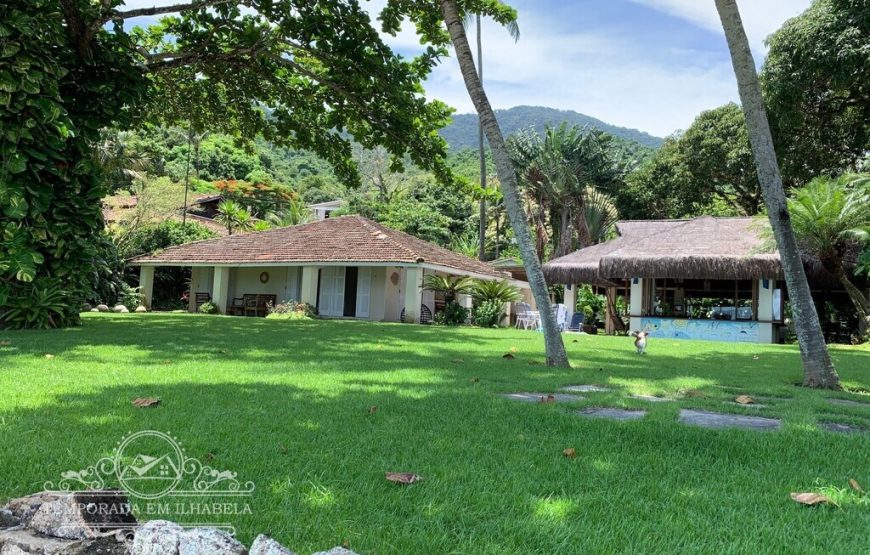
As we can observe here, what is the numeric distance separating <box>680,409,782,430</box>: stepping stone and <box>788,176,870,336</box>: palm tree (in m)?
14.8

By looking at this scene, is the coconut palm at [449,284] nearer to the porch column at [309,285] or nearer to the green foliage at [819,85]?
the porch column at [309,285]

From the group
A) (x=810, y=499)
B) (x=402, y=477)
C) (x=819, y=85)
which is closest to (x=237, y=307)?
(x=819, y=85)

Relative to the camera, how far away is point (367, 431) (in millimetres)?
3525

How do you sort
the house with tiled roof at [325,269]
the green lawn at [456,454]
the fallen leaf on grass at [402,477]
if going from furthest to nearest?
1. the house with tiled roof at [325,269]
2. the fallen leaf on grass at [402,477]
3. the green lawn at [456,454]

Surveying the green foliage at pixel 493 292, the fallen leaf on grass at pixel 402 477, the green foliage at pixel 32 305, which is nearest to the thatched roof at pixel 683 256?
the green foliage at pixel 493 292

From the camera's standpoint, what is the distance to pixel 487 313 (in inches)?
762

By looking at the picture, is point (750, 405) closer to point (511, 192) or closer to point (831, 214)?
point (511, 192)

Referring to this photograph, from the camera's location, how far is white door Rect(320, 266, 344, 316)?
75.2 feet

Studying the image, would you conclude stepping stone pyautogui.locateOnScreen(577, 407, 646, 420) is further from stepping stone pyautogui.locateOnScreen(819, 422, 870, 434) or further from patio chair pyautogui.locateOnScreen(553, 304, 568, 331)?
patio chair pyautogui.locateOnScreen(553, 304, 568, 331)

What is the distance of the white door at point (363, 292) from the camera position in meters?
22.3

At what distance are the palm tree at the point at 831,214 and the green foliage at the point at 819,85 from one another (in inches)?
30.0

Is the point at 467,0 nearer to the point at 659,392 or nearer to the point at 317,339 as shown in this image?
the point at 317,339

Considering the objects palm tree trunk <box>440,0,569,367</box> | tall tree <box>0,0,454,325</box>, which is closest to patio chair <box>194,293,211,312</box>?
tall tree <box>0,0,454,325</box>

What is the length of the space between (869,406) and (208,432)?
18.1ft
